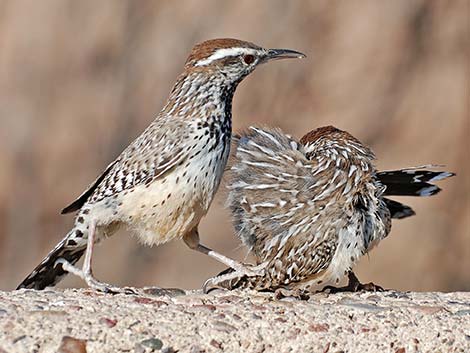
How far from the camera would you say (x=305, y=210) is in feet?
16.3

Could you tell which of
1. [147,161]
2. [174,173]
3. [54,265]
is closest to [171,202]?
[174,173]

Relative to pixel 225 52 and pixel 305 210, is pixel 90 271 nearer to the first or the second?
pixel 305 210

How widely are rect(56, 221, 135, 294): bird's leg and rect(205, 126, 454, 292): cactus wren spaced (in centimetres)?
37

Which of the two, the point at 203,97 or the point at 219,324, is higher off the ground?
the point at 203,97

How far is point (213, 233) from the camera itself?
9352 millimetres

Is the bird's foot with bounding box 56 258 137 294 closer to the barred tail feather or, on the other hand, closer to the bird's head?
the bird's head

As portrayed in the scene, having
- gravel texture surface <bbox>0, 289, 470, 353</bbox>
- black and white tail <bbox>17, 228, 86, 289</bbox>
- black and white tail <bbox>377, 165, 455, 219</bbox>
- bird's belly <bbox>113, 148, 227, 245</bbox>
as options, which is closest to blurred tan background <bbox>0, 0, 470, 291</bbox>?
black and white tail <bbox>17, 228, 86, 289</bbox>

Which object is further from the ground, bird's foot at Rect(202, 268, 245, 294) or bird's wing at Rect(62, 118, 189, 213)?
bird's wing at Rect(62, 118, 189, 213)

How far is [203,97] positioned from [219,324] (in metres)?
1.26

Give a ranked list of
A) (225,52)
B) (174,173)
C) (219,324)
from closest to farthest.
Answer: (219,324)
(174,173)
(225,52)

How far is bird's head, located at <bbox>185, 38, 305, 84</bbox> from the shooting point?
5.27 meters

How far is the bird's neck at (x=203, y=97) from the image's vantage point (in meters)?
5.26

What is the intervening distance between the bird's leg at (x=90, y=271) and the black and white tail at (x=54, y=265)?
28mm

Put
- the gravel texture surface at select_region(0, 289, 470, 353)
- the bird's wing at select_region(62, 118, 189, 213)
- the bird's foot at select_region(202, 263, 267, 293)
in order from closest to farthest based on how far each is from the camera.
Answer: the gravel texture surface at select_region(0, 289, 470, 353), the bird's foot at select_region(202, 263, 267, 293), the bird's wing at select_region(62, 118, 189, 213)
